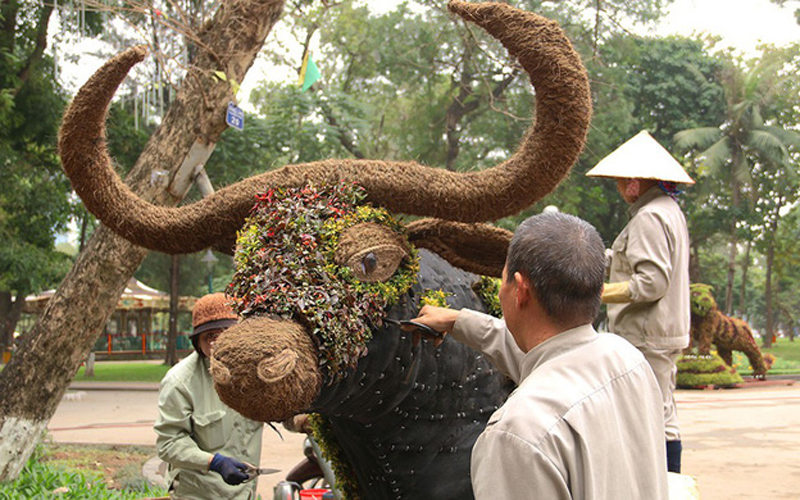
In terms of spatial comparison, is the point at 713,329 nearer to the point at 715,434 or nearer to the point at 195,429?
the point at 715,434

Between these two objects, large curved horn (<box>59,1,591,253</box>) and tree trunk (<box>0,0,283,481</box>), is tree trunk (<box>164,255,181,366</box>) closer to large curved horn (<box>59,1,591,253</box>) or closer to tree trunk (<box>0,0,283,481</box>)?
tree trunk (<box>0,0,283,481</box>)

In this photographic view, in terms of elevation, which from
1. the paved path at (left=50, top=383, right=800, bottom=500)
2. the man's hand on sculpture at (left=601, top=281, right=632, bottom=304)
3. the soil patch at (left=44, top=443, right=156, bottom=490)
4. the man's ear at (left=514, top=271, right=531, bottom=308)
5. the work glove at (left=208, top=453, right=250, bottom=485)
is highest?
the man's ear at (left=514, top=271, right=531, bottom=308)

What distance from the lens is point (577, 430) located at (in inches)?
60.3

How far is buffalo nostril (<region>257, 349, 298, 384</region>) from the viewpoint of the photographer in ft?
6.89

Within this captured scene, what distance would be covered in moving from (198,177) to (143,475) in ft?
11.0

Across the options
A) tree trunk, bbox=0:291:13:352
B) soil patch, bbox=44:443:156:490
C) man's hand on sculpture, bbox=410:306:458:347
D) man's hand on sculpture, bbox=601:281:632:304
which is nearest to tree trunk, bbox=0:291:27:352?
tree trunk, bbox=0:291:13:352

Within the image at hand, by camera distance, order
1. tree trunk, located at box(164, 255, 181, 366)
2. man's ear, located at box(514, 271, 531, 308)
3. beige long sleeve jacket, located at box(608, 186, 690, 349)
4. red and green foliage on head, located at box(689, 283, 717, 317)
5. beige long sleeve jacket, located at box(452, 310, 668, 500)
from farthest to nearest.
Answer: tree trunk, located at box(164, 255, 181, 366) < red and green foliage on head, located at box(689, 283, 717, 317) < beige long sleeve jacket, located at box(608, 186, 690, 349) < man's ear, located at box(514, 271, 531, 308) < beige long sleeve jacket, located at box(452, 310, 668, 500)

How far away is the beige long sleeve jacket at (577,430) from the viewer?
149 cm

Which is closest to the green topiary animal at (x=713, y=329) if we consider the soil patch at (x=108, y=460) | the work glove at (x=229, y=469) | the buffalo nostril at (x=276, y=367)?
the soil patch at (x=108, y=460)

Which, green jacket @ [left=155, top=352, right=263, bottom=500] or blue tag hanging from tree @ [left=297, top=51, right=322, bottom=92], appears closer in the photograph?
green jacket @ [left=155, top=352, right=263, bottom=500]

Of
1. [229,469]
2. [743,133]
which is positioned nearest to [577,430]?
[229,469]

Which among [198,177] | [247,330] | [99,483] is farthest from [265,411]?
[99,483]

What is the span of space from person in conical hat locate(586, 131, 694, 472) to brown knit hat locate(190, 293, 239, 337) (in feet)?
5.83

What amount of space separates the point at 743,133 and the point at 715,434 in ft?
67.2
